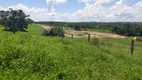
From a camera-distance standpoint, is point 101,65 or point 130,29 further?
point 130,29

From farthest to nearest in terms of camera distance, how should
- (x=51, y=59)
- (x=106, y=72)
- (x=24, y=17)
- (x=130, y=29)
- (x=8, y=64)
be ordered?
1. (x=130, y=29)
2. (x=24, y=17)
3. (x=106, y=72)
4. (x=51, y=59)
5. (x=8, y=64)

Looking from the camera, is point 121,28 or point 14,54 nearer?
point 14,54

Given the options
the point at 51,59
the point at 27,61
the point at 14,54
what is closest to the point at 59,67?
the point at 51,59

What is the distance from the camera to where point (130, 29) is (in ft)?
246

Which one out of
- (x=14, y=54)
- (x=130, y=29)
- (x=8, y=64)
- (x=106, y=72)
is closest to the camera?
(x=8, y=64)

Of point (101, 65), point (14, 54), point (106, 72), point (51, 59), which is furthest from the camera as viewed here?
point (101, 65)

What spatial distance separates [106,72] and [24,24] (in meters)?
41.9

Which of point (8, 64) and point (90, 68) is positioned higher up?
point (8, 64)

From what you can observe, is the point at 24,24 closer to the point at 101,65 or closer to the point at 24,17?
the point at 24,17

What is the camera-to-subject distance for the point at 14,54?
607cm

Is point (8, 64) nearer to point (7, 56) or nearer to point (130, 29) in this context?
point (7, 56)

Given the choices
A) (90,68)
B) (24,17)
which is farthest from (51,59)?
(24,17)

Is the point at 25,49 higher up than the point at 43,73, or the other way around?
the point at 25,49

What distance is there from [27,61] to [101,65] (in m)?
3.06
